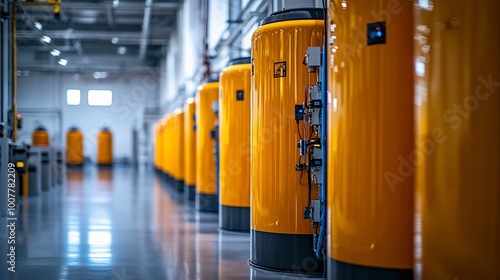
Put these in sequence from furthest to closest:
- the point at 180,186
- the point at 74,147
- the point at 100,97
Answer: the point at 100,97
the point at 74,147
the point at 180,186

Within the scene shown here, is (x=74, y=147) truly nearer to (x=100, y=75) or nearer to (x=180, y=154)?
(x=100, y=75)

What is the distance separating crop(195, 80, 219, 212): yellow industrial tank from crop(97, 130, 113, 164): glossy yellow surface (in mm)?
23867

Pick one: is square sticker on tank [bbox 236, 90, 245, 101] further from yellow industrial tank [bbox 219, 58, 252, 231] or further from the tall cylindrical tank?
the tall cylindrical tank

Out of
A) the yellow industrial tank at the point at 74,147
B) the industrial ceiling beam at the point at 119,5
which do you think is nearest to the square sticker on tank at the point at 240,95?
the industrial ceiling beam at the point at 119,5

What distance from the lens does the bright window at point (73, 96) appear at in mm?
34812

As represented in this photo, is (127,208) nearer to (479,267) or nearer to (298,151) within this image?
(298,151)

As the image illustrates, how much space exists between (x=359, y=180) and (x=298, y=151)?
1838 millimetres

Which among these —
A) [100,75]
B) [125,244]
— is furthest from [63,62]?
[125,244]

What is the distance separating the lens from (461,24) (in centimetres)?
372

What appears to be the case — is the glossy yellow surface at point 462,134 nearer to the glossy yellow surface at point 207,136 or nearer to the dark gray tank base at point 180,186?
the glossy yellow surface at point 207,136

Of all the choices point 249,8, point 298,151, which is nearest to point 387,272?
point 298,151

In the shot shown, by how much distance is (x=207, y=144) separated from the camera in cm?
1159
